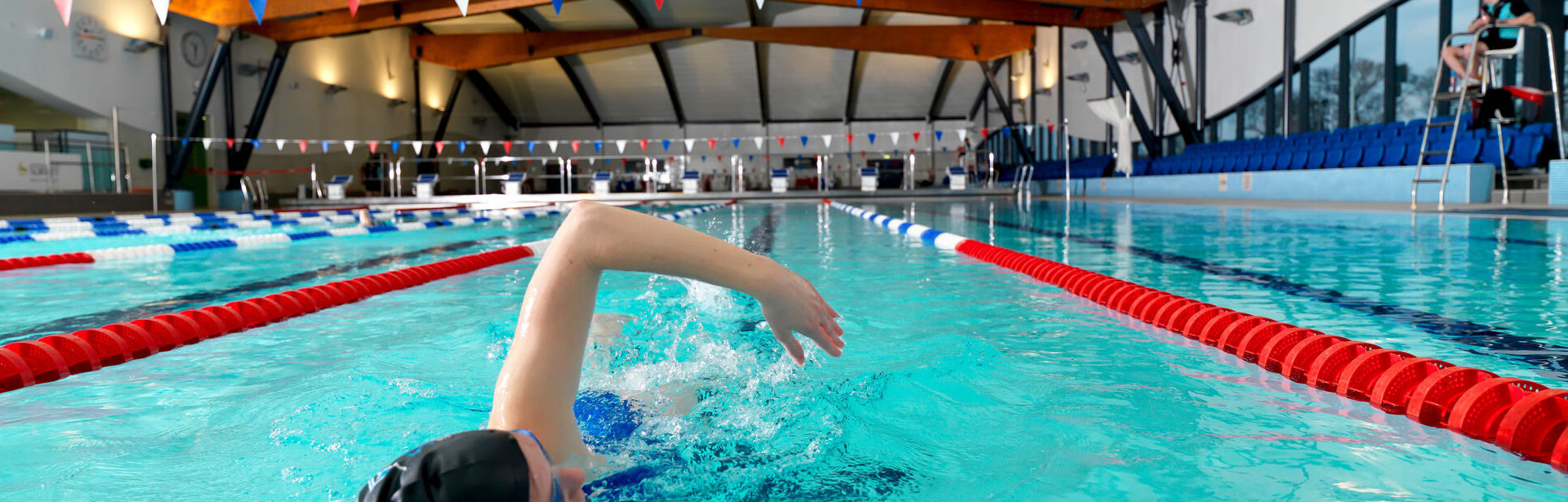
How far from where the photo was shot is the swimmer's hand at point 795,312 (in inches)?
49.5

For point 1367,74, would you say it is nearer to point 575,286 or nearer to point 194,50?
point 575,286

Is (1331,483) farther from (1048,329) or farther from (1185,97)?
(1185,97)

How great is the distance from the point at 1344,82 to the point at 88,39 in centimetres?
1762

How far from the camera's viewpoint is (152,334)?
2.83 metres

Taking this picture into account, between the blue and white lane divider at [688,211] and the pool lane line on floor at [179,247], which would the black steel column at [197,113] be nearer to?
the pool lane line on floor at [179,247]

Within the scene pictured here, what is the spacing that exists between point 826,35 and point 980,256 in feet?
61.8

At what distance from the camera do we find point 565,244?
120 cm

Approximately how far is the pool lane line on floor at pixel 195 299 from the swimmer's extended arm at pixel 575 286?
8.78 feet

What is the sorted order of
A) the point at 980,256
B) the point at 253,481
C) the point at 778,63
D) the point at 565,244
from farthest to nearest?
the point at 778,63, the point at 980,256, the point at 253,481, the point at 565,244

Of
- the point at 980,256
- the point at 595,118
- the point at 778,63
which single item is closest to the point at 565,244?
the point at 980,256

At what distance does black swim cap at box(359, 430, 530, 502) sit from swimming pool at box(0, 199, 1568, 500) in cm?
46

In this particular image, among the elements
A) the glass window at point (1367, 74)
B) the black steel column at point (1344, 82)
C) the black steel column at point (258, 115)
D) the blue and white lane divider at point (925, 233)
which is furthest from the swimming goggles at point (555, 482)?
the black steel column at point (258, 115)

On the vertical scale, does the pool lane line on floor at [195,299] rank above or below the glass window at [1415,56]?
below

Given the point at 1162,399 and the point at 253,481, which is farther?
the point at 1162,399
